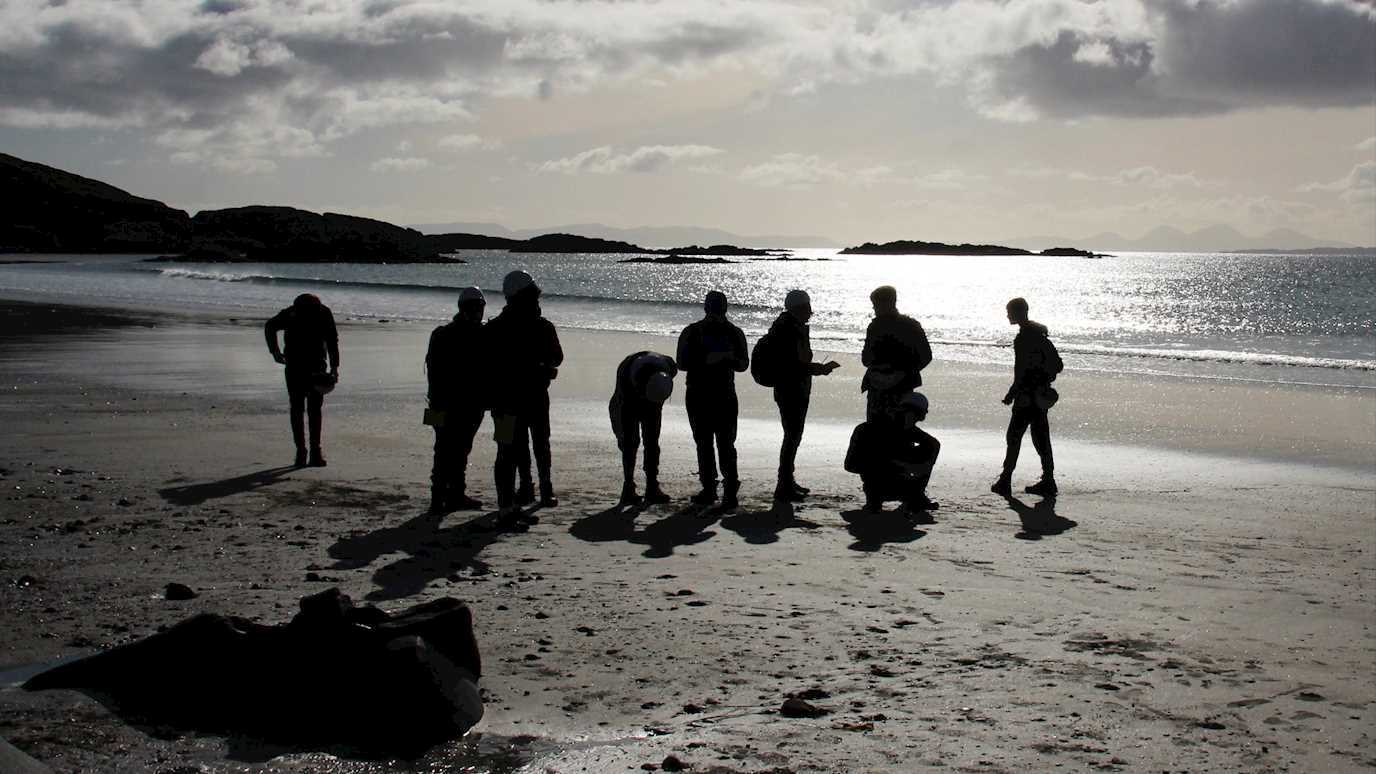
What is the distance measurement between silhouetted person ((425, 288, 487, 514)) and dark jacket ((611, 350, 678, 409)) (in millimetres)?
1239

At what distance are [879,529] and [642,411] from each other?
7.24 feet

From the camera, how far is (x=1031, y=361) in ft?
35.4

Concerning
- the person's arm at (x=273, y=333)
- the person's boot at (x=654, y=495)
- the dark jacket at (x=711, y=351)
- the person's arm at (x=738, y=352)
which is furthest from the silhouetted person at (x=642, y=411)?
the person's arm at (x=273, y=333)

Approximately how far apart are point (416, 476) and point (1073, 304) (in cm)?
8271

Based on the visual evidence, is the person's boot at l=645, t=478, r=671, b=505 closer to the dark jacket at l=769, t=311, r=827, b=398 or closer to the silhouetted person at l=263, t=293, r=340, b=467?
the dark jacket at l=769, t=311, r=827, b=398

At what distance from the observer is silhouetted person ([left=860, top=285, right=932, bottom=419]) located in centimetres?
980

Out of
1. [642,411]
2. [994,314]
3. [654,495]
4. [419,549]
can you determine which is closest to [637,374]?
[642,411]

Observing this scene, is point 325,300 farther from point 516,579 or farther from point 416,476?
point 516,579

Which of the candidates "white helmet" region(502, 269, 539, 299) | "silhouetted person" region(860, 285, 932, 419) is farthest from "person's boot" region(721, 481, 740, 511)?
"white helmet" region(502, 269, 539, 299)

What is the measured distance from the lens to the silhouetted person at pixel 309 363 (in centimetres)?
1102

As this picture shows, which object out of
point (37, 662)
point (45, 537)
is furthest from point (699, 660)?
point (45, 537)

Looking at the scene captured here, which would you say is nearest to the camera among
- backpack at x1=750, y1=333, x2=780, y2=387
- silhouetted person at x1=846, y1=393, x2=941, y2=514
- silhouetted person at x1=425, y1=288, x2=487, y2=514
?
silhouetted person at x1=425, y1=288, x2=487, y2=514

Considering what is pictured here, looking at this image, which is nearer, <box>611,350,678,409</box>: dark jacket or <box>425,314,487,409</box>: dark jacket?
<box>425,314,487,409</box>: dark jacket

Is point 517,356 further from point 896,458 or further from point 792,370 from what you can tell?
point 896,458
